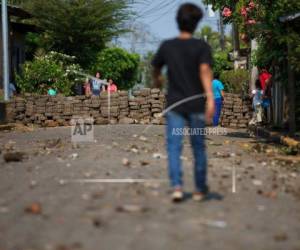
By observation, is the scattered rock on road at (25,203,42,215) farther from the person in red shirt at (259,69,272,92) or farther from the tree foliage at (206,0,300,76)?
the person in red shirt at (259,69,272,92)

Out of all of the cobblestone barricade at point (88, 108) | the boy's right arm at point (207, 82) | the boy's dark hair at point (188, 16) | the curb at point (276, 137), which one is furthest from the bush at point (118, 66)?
the boy's right arm at point (207, 82)

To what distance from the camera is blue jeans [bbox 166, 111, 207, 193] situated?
7520 mm

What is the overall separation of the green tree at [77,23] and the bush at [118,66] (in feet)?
8.88

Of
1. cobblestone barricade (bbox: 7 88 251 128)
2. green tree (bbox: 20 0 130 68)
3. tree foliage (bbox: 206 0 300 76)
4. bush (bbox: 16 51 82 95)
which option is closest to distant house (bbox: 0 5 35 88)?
green tree (bbox: 20 0 130 68)

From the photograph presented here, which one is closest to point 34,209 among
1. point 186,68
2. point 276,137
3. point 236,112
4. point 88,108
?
point 186,68

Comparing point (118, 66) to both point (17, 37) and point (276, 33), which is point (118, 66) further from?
point (276, 33)

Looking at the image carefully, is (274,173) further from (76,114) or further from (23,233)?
(76,114)

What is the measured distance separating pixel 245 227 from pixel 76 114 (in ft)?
64.9

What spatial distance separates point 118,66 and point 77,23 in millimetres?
10177

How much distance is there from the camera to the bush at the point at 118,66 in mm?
43500

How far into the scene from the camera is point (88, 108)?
85.0 feet

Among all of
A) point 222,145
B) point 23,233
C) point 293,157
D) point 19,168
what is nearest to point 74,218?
point 23,233

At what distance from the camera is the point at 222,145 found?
51.6ft

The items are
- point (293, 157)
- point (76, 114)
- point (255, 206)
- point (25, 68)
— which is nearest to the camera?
point (255, 206)
